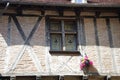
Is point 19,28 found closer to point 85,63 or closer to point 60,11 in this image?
point 60,11

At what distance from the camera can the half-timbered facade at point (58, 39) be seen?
11.4 meters

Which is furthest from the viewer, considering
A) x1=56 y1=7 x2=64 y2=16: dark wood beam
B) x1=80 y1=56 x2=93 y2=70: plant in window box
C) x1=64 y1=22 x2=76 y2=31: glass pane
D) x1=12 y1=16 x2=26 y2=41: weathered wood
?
x1=64 y1=22 x2=76 y2=31: glass pane

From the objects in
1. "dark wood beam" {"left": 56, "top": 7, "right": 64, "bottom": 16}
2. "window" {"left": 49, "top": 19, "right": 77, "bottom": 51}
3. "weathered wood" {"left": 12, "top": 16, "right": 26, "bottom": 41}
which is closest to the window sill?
"window" {"left": 49, "top": 19, "right": 77, "bottom": 51}

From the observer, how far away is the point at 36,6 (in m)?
12.3

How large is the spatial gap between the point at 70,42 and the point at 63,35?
377 millimetres

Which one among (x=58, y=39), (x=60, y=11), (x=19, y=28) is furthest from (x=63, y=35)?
(x=19, y=28)

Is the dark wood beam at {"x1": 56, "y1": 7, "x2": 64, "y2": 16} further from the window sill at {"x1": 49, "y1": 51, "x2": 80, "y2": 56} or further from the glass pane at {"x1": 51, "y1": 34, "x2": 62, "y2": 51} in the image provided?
the window sill at {"x1": 49, "y1": 51, "x2": 80, "y2": 56}

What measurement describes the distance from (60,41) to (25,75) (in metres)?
2.07

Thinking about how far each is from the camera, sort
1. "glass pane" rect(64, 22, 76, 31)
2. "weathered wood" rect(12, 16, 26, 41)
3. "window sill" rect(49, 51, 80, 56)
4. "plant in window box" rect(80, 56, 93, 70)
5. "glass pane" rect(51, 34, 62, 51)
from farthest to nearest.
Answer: "glass pane" rect(64, 22, 76, 31) < "glass pane" rect(51, 34, 62, 51) < "weathered wood" rect(12, 16, 26, 41) < "window sill" rect(49, 51, 80, 56) < "plant in window box" rect(80, 56, 93, 70)

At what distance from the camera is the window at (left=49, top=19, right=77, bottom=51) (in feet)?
39.9

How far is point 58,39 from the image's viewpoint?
1235 cm

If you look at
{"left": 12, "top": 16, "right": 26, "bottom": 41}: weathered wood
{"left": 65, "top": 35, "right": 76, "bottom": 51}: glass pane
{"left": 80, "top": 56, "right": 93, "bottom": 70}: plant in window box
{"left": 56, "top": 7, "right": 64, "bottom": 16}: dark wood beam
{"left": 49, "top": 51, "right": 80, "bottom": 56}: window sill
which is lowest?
{"left": 80, "top": 56, "right": 93, "bottom": 70}: plant in window box

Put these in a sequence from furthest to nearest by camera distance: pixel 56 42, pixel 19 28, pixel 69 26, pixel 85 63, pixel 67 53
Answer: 1. pixel 69 26
2. pixel 56 42
3. pixel 19 28
4. pixel 67 53
5. pixel 85 63

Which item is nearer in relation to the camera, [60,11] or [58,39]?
[58,39]
